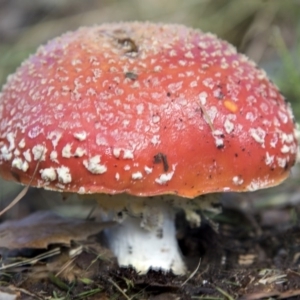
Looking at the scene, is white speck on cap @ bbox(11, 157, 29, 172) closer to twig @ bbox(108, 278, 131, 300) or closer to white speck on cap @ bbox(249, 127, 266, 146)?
twig @ bbox(108, 278, 131, 300)

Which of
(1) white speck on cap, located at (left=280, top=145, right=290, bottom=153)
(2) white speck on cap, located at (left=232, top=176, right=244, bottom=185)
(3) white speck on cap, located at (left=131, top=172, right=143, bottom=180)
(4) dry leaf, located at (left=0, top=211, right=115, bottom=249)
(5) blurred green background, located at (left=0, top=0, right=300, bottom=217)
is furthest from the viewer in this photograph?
(5) blurred green background, located at (left=0, top=0, right=300, bottom=217)

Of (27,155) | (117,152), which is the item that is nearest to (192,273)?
(117,152)

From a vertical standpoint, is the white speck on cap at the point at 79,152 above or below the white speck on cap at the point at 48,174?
above

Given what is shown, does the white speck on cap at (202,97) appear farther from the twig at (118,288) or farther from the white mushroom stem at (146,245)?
the twig at (118,288)

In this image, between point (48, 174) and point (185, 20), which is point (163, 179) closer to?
point (48, 174)

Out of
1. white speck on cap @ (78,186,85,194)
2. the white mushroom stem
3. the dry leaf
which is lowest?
the white mushroom stem

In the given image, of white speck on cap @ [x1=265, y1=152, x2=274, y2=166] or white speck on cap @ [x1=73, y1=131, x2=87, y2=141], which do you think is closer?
white speck on cap @ [x1=73, y1=131, x2=87, y2=141]

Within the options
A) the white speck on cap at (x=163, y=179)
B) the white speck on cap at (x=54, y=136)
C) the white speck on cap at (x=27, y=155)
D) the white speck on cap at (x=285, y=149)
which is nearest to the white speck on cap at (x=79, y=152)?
the white speck on cap at (x=54, y=136)

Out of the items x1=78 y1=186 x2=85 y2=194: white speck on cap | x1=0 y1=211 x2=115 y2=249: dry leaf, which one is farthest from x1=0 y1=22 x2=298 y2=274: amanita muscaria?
x1=0 y1=211 x2=115 y2=249: dry leaf
